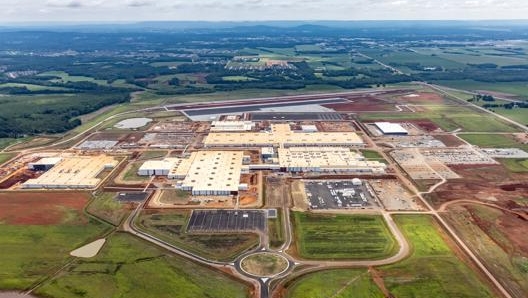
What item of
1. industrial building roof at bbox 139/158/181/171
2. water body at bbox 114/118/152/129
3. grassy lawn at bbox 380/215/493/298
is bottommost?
grassy lawn at bbox 380/215/493/298

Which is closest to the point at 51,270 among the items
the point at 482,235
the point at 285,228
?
the point at 285,228

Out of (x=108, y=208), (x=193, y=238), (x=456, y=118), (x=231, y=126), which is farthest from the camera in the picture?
(x=456, y=118)

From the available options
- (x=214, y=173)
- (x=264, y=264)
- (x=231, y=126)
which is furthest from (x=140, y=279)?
(x=231, y=126)

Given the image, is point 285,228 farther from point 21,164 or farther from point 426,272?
point 21,164

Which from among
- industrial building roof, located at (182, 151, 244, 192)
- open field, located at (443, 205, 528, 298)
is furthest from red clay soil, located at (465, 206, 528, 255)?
industrial building roof, located at (182, 151, 244, 192)

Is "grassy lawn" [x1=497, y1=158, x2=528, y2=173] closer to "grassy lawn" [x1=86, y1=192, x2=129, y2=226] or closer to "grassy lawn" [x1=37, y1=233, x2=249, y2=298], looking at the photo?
"grassy lawn" [x1=37, y1=233, x2=249, y2=298]

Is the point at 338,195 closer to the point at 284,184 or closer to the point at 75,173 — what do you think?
the point at 284,184
